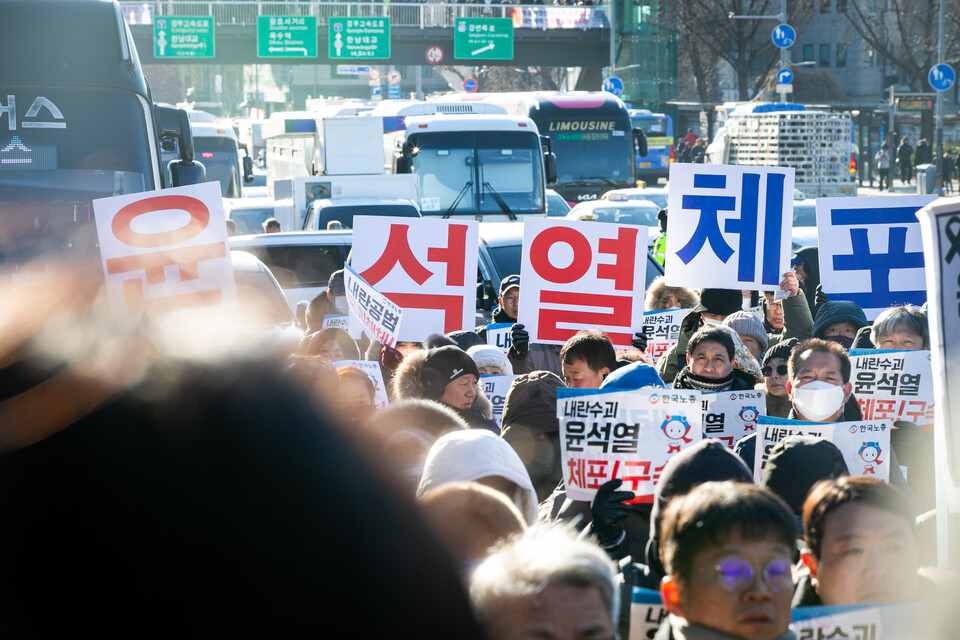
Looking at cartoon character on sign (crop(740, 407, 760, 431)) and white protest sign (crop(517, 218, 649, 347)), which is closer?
cartoon character on sign (crop(740, 407, 760, 431))

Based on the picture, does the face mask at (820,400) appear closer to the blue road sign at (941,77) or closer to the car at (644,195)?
the car at (644,195)

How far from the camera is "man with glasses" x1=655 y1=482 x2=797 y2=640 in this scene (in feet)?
9.30

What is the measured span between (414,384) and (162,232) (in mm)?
2125

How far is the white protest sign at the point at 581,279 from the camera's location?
7914 millimetres

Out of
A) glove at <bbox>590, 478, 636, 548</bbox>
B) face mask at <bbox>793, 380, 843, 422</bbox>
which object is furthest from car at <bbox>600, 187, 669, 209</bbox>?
glove at <bbox>590, 478, 636, 548</bbox>

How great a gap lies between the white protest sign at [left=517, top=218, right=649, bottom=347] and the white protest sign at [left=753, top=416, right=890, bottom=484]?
3166mm

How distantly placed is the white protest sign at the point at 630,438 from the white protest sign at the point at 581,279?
3033 mm

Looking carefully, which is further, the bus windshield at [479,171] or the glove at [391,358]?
the bus windshield at [479,171]

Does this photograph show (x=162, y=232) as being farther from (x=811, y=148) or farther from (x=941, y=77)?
(x=941, y=77)

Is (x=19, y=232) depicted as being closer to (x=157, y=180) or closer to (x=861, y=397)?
(x=157, y=180)

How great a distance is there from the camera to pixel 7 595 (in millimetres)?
2314

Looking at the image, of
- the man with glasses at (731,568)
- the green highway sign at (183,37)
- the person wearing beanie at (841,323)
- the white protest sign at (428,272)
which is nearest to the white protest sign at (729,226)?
the person wearing beanie at (841,323)

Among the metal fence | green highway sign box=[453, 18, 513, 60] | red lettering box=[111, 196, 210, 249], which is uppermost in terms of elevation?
the metal fence

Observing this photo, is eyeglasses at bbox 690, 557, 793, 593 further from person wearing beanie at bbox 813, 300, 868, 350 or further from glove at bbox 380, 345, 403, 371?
person wearing beanie at bbox 813, 300, 868, 350
